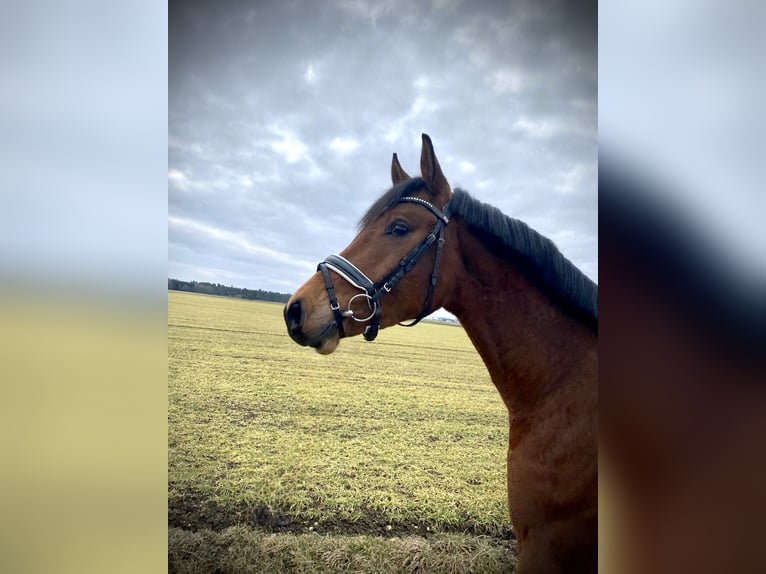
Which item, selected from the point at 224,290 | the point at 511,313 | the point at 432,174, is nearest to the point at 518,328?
the point at 511,313

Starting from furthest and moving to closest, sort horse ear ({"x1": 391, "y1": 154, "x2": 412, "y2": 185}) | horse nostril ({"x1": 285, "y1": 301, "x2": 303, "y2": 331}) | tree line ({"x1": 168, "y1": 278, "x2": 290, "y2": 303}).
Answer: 1. tree line ({"x1": 168, "y1": 278, "x2": 290, "y2": 303})
2. horse ear ({"x1": 391, "y1": 154, "x2": 412, "y2": 185})
3. horse nostril ({"x1": 285, "y1": 301, "x2": 303, "y2": 331})

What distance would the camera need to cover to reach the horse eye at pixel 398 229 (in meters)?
1.74

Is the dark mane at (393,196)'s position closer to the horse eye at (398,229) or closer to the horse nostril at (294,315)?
the horse eye at (398,229)

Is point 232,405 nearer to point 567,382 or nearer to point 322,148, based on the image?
point 322,148

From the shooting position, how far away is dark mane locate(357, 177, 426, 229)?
174cm

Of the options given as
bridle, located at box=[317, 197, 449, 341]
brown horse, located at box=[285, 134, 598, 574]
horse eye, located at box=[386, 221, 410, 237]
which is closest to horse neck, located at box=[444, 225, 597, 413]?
brown horse, located at box=[285, 134, 598, 574]

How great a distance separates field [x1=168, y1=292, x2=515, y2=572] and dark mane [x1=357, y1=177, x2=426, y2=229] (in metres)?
0.74

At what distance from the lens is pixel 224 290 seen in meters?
2.23

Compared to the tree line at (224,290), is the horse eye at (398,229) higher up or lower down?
higher up

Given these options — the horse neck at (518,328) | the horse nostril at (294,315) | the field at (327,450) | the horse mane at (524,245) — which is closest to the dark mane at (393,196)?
the horse mane at (524,245)

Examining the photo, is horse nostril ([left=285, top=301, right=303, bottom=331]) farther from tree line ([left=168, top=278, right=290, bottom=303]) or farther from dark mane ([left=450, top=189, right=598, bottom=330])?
dark mane ([left=450, top=189, right=598, bottom=330])

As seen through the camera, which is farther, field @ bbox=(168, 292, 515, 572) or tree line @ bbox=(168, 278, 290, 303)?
tree line @ bbox=(168, 278, 290, 303)
